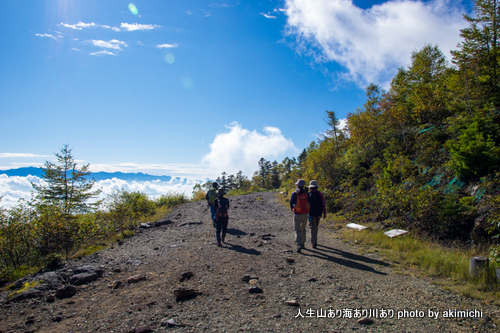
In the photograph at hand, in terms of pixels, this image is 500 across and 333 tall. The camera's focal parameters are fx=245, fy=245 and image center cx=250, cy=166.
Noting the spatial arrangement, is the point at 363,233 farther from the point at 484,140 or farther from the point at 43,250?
the point at 43,250

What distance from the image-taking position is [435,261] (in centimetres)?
581

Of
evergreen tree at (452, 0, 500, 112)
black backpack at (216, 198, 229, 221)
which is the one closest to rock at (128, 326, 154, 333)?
black backpack at (216, 198, 229, 221)

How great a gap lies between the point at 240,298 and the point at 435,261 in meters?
4.78

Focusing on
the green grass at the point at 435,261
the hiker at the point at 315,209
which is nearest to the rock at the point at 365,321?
the green grass at the point at 435,261

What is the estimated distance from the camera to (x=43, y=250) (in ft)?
24.8

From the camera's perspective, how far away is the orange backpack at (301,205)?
7.48 meters

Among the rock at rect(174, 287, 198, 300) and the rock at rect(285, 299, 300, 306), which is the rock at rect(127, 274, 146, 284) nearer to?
the rock at rect(174, 287, 198, 300)

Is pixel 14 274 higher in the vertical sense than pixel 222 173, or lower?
lower

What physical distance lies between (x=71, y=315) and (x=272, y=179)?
65.5m

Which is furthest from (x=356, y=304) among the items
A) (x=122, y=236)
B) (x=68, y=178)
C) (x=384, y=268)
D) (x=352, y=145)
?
(x=68, y=178)

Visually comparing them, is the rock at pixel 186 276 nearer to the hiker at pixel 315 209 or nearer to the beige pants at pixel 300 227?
the beige pants at pixel 300 227

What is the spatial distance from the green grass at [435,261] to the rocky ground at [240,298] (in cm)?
35

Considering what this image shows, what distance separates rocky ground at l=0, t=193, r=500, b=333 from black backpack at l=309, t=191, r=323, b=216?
3.91 ft

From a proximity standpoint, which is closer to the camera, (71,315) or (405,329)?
(405,329)
